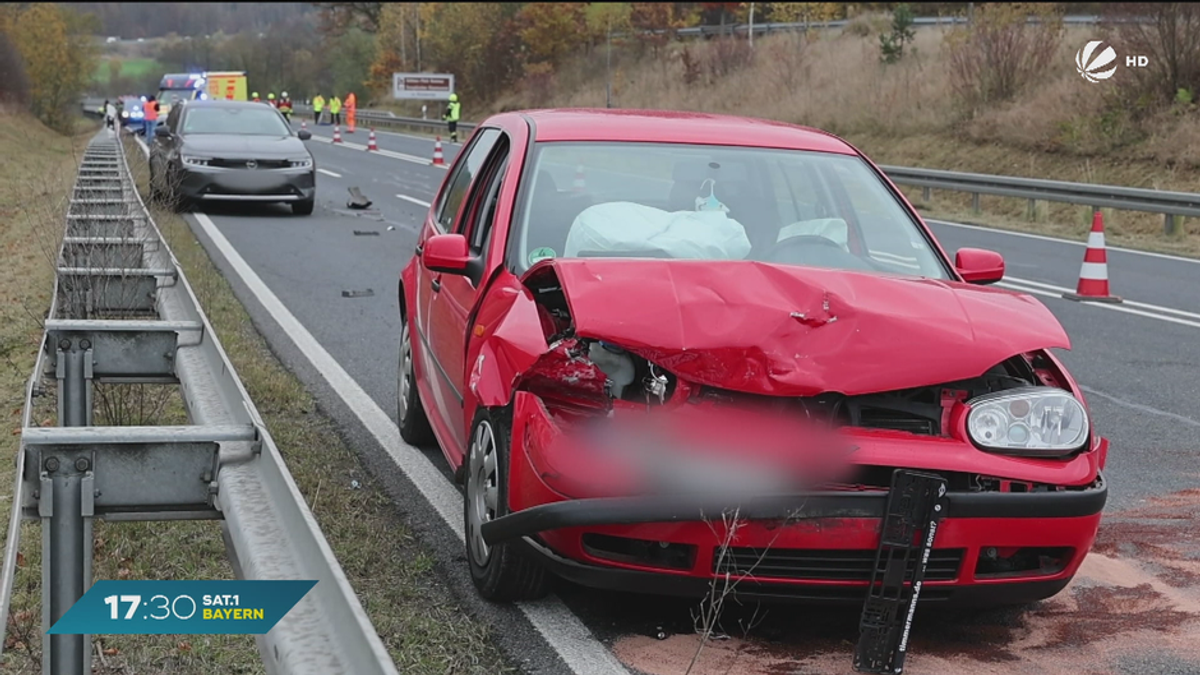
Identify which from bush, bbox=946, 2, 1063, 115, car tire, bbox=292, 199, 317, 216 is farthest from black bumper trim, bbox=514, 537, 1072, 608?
bush, bbox=946, 2, 1063, 115

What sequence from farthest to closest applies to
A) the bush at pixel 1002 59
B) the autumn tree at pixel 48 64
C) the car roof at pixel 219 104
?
the autumn tree at pixel 48 64, the bush at pixel 1002 59, the car roof at pixel 219 104

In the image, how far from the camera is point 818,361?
415 centimetres

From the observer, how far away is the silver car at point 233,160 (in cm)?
1898

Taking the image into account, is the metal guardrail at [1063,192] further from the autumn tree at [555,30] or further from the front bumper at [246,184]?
the autumn tree at [555,30]

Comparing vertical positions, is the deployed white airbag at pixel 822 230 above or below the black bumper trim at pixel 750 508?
above

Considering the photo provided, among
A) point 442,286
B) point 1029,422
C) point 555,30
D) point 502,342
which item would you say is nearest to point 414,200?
point 442,286

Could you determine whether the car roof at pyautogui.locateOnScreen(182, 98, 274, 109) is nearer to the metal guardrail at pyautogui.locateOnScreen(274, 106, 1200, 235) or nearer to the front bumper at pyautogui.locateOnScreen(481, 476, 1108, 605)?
the metal guardrail at pyautogui.locateOnScreen(274, 106, 1200, 235)

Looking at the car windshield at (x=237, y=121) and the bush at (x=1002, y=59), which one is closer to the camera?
the car windshield at (x=237, y=121)

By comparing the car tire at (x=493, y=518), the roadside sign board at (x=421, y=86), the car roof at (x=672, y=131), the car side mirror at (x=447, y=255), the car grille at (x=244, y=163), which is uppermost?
the car roof at (x=672, y=131)

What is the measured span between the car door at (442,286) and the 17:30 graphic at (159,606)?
8.68 ft

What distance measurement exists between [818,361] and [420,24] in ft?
290

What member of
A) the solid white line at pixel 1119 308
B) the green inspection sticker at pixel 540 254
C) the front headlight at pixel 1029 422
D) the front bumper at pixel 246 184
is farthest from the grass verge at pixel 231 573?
the front bumper at pixel 246 184

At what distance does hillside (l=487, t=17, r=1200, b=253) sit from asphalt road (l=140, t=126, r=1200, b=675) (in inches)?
299

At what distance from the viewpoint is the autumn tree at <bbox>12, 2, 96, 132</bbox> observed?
5903 centimetres
